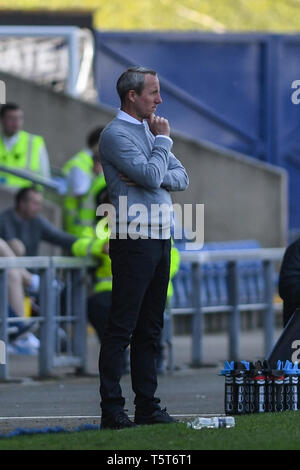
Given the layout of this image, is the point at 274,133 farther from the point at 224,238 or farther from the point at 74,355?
the point at 74,355

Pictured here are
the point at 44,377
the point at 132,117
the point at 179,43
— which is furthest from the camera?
the point at 179,43

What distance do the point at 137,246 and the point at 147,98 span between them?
0.85 metres

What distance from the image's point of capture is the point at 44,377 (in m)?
13.9

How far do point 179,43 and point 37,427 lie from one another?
601 inches

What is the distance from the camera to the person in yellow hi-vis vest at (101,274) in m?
13.8

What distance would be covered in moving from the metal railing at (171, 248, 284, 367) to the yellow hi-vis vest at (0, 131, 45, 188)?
3042 mm

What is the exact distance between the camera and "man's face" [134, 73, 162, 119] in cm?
888

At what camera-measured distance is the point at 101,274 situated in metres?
14.0

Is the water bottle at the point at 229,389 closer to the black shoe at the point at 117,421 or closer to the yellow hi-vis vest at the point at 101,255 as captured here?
the black shoe at the point at 117,421

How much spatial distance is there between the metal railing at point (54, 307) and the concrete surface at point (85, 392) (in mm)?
168

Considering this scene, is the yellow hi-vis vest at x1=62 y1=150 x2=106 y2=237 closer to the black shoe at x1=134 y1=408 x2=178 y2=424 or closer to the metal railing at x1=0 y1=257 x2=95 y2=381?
the metal railing at x1=0 y1=257 x2=95 y2=381

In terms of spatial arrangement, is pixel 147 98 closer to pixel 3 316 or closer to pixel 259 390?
pixel 259 390
